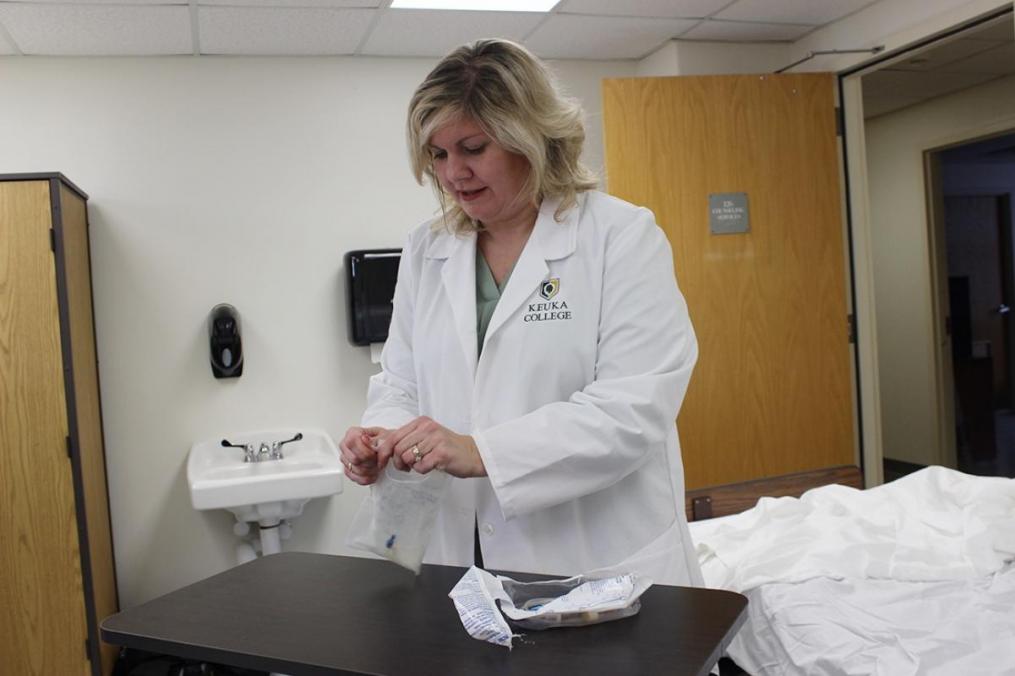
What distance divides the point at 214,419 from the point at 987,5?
10.4ft

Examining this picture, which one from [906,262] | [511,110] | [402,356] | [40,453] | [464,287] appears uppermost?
[511,110]

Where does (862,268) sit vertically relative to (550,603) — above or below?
above

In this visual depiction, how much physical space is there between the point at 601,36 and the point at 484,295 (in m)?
2.50

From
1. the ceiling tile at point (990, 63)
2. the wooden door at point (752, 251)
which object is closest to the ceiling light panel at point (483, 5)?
the wooden door at point (752, 251)

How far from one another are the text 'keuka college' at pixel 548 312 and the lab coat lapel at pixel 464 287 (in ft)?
0.35

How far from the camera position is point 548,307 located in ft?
4.63

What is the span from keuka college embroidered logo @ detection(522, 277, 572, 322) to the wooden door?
2304 mm

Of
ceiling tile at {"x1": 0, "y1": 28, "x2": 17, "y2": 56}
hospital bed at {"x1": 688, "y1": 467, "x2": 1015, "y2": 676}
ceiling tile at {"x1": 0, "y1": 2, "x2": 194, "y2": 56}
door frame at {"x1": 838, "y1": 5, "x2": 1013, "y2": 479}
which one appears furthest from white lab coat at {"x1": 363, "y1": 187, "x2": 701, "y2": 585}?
door frame at {"x1": 838, "y1": 5, "x2": 1013, "y2": 479}

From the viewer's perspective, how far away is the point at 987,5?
10.1 feet

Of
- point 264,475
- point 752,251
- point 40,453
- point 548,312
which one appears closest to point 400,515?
point 548,312

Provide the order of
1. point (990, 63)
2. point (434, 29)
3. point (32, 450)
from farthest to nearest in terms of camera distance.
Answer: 1. point (990, 63)
2. point (434, 29)
3. point (32, 450)

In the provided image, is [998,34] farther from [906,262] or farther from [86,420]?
[86,420]

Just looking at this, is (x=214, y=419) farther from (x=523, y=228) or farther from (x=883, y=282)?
(x=883, y=282)

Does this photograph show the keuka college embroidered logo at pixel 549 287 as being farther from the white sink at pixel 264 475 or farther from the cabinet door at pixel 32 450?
the cabinet door at pixel 32 450
